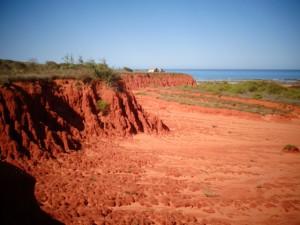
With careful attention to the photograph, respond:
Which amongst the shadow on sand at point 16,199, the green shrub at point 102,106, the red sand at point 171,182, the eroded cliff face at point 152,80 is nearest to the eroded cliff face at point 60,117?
the green shrub at point 102,106

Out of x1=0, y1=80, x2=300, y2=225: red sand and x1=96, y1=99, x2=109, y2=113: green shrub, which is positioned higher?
x1=96, y1=99, x2=109, y2=113: green shrub

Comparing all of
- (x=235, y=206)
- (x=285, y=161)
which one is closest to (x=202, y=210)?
(x=235, y=206)

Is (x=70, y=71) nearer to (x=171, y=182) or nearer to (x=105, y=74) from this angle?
(x=105, y=74)

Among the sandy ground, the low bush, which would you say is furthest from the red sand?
the low bush

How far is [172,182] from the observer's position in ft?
32.3

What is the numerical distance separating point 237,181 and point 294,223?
3.02 m

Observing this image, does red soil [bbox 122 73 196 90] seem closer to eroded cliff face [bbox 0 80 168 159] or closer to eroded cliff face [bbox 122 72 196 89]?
eroded cliff face [bbox 122 72 196 89]

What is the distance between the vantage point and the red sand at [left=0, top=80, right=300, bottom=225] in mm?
7512

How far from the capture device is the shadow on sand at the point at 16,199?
4.47 metres

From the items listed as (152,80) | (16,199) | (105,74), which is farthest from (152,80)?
(16,199)

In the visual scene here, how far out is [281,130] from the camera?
21.6 metres

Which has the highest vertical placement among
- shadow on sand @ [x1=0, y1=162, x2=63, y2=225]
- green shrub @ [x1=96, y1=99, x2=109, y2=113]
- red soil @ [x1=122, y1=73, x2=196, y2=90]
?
red soil @ [x1=122, y1=73, x2=196, y2=90]

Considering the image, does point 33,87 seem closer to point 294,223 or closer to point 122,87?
point 122,87

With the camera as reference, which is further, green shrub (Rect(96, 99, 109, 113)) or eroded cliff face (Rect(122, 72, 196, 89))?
eroded cliff face (Rect(122, 72, 196, 89))
